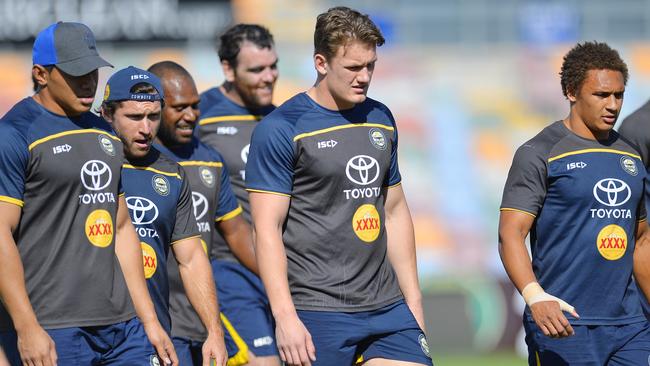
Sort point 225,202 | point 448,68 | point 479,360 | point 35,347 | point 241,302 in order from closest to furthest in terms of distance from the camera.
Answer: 1. point 35,347
2. point 225,202
3. point 241,302
4. point 479,360
5. point 448,68

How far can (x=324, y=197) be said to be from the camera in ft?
19.2

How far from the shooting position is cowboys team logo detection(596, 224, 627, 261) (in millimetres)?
6227

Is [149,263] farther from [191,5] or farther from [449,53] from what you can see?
[449,53]

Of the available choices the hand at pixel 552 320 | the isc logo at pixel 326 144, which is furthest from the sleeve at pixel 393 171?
the hand at pixel 552 320

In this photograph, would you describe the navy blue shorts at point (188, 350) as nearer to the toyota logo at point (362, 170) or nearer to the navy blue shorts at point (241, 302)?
the navy blue shorts at point (241, 302)

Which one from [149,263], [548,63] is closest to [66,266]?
[149,263]

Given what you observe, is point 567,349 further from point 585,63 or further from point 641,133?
point 641,133

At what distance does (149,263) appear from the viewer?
650 centimetres

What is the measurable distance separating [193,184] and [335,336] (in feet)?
6.24

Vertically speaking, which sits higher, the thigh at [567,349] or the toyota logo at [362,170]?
the toyota logo at [362,170]

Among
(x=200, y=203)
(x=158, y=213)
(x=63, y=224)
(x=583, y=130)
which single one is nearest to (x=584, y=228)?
(x=583, y=130)

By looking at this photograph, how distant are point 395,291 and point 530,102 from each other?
16848mm

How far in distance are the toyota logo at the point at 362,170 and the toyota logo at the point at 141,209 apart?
4.10ft

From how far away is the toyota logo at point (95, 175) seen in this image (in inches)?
218
